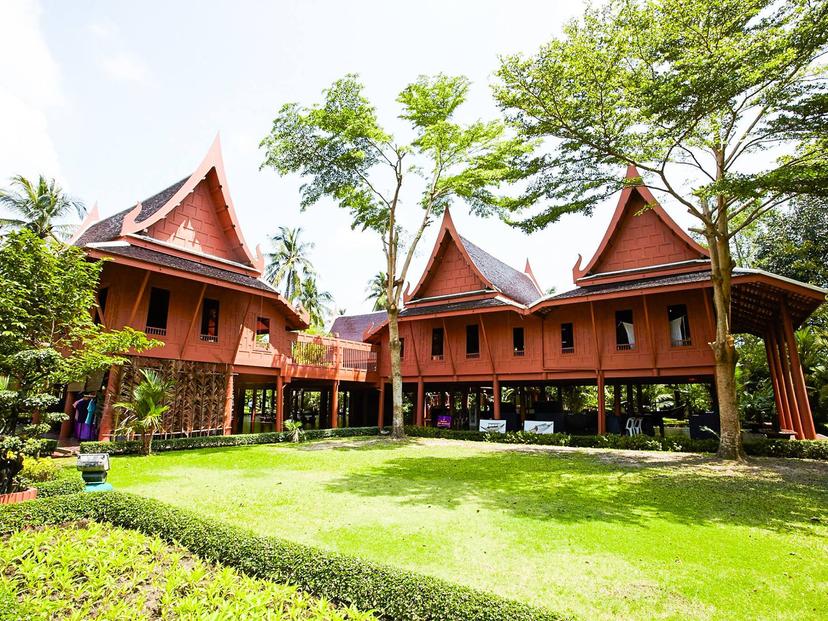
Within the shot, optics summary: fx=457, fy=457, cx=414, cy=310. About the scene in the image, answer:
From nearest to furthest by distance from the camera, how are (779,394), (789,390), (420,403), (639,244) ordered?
(789,390)
(779,394)
(639,244)
(420,403)

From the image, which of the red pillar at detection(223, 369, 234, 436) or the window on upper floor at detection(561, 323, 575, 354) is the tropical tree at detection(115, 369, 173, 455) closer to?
the red pillar at detection(223, 369, 234, 436)

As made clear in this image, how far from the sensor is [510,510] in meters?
6.21

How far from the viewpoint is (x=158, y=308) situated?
13.6 m

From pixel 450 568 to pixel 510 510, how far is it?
2.38 metres

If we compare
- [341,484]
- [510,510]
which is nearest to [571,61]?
[510,510]

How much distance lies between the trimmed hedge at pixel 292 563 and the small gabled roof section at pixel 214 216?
991 cm

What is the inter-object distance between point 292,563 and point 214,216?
14426 millimetres

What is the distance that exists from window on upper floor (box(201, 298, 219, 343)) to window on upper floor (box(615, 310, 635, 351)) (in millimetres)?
13100

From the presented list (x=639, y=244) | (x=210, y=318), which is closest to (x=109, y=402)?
(x=210, y=318)

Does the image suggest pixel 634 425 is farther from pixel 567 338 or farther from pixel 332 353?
pixel 332 353

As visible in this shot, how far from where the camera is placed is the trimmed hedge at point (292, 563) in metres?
3.08

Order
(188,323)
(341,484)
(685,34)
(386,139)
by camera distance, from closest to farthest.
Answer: (341,484) → (685,34) → (188,323) → (386,139)

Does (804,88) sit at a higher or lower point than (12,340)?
higher

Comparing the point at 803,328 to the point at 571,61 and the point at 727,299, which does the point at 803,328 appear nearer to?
the point at 727,299
